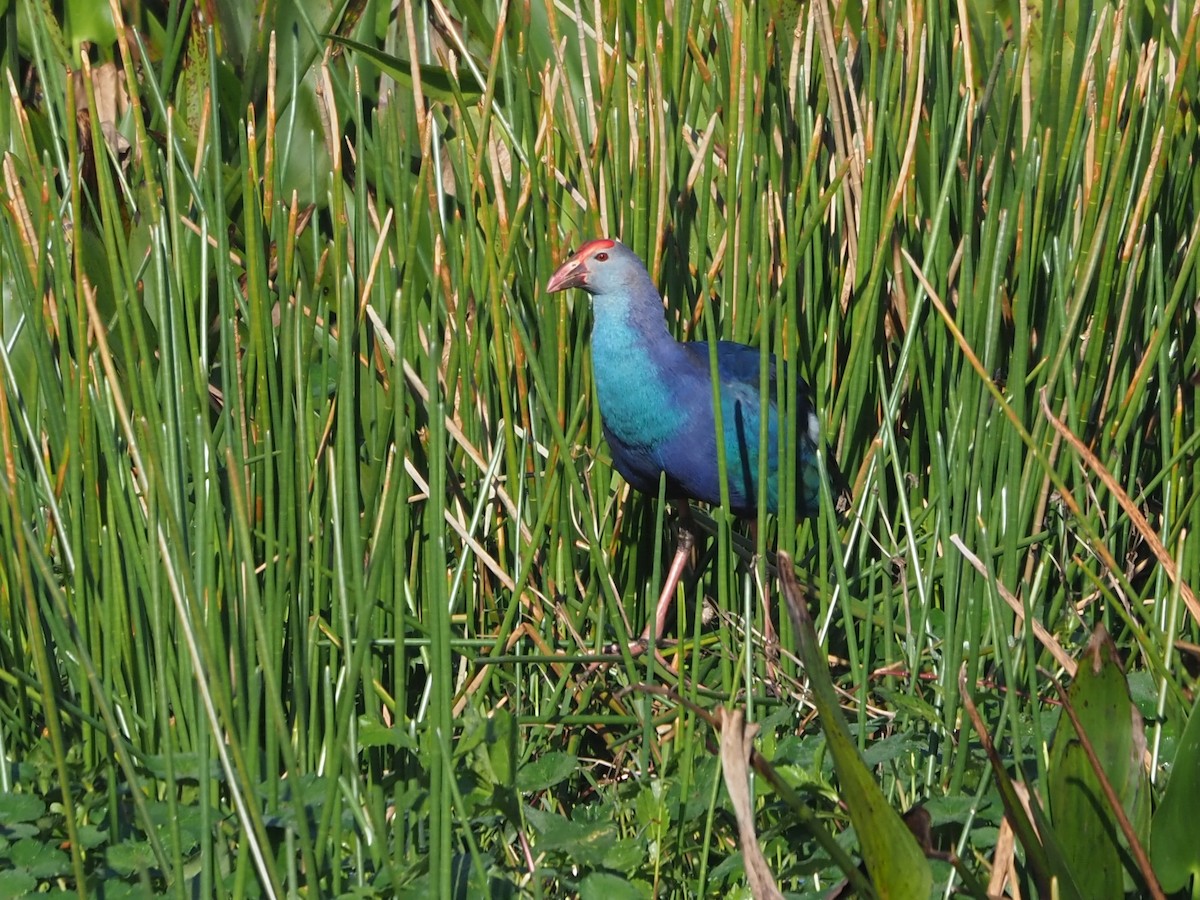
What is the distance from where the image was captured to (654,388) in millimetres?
1646

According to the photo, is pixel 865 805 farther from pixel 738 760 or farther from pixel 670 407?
pixel 670 407

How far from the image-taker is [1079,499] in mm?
1558

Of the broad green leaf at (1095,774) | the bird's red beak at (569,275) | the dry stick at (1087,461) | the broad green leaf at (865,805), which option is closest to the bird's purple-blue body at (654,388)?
the bird's red beak at (569,275)

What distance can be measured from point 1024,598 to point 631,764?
1.66ft

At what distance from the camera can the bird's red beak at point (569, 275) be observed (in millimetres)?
1581

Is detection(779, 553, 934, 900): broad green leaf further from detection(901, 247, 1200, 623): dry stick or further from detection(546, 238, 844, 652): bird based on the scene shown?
detection(546, 238, 844, 652): bird

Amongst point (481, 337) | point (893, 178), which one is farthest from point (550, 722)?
point (893, 178)

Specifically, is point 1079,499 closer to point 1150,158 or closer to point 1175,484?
point 1175,484

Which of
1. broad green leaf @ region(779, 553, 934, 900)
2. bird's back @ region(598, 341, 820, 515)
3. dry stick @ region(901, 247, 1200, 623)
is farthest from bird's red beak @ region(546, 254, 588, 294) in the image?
broad green leaf @ region(779, 553, 934, 900)

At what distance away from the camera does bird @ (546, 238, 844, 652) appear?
1607mm

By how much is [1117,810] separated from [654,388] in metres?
0.80

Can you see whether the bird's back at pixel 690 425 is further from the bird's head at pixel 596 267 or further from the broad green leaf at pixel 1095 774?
the broad green leaf at pixel 1095 774

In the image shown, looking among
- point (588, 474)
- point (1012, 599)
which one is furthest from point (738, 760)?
point (588, 474)

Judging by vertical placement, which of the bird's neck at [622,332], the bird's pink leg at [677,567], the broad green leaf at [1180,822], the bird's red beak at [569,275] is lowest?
the bird's pink leg at [677,567]
